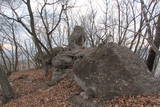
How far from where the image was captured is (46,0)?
44.8ft

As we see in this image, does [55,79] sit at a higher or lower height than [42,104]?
higher

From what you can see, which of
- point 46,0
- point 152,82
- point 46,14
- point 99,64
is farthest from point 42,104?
point 46,14

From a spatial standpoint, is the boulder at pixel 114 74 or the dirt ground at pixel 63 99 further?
the boulder at pixel 114 74

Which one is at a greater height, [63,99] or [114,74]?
[114,74]

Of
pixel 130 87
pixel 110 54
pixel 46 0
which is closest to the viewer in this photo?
pixel 130 87

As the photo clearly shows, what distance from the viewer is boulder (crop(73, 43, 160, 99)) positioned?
641cm

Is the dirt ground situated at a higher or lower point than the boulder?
lower

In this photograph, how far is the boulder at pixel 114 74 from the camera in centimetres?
641

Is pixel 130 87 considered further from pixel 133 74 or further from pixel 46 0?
pixel 46 0

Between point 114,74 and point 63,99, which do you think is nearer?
point 114,74

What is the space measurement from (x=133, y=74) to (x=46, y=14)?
1218 cm

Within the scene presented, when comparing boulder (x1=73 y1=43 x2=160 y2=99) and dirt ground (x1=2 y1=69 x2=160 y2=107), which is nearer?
dirt ground (x1=2 y1=69 x2=160 y2=107)

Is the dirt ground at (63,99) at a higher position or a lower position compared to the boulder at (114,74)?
lower

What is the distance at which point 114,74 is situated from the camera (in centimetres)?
671
